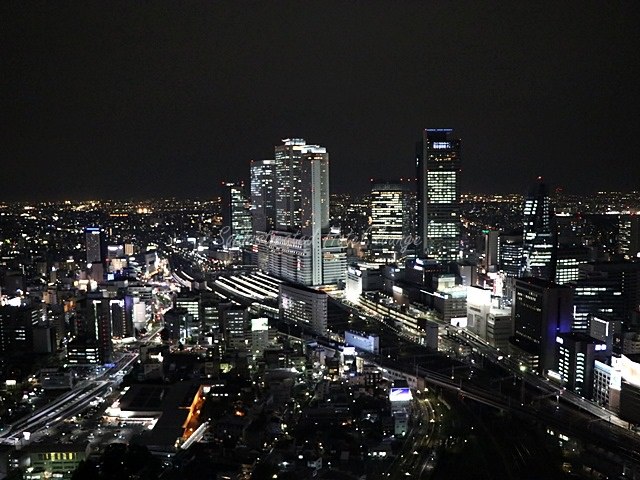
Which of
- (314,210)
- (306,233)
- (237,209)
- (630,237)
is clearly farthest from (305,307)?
(237,209)

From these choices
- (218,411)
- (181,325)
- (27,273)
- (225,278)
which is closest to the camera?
(218,411)

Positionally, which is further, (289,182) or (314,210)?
(289,182)

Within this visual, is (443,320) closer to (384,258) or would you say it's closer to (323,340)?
(323,340)

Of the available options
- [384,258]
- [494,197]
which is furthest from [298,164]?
[494,197]

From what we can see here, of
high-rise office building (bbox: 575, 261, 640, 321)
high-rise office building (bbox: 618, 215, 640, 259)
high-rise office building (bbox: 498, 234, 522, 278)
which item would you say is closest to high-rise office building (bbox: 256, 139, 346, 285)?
high-rise office building (bbox: 498, 234, 522, 278)

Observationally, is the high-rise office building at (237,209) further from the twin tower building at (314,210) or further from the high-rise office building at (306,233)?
the high-rise office building at (306,233)

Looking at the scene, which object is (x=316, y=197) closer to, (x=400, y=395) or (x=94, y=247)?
(x=94, y=247)
